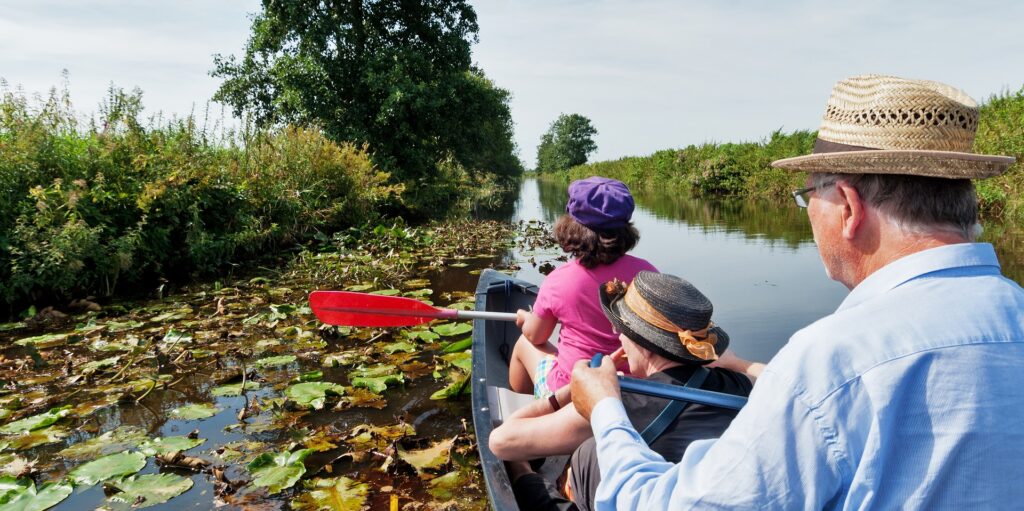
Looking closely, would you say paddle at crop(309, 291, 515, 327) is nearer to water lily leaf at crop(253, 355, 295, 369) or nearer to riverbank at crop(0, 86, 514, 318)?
water lily leaf at crop(253, 355, 295, 369)

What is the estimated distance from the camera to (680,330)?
1.86m

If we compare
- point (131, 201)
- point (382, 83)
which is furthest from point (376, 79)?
point (131, 201)

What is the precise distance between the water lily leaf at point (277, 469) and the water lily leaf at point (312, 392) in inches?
28.6

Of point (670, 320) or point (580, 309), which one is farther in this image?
point (580, 309)

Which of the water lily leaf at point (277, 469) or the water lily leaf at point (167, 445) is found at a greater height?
the water lily leaf at point (167, 445)

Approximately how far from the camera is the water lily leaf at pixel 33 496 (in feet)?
9.48

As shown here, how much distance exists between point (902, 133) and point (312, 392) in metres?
3.99

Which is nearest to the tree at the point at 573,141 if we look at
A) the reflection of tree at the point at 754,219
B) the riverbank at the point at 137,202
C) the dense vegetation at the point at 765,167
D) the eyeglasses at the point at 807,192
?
the dense vegetation at the point at 765,167

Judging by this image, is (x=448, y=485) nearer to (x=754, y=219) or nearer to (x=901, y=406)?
(x=901, y=406)

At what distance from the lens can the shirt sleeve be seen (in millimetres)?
965

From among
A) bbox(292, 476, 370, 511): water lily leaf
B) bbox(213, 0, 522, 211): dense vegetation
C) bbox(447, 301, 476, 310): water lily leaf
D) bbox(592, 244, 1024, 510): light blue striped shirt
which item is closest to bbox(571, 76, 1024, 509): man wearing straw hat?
bbox(592, 244, 1024, 510): light blue striped shirt

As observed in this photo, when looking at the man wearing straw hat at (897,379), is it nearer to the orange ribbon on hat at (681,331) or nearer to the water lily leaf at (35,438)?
the orange ribbon on hat at (681,331)

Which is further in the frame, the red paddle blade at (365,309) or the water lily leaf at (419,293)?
the water lily leaf at (419,293)

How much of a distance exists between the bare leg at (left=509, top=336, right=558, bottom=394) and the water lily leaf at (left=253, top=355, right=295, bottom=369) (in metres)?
2.17
